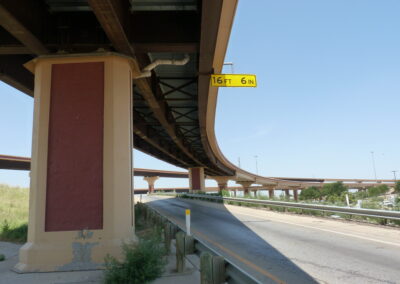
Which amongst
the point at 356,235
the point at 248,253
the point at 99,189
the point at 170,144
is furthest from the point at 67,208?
the point at 170,144

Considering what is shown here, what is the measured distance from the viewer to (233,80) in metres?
9.82

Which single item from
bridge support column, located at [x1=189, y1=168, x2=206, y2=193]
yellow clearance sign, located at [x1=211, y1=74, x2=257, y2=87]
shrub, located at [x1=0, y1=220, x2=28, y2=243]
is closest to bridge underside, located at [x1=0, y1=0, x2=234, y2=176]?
yellow clearance sign, located at [x1=211, y1=74, x2=257, y2=87]

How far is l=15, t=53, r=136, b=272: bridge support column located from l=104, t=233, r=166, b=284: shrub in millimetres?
1678

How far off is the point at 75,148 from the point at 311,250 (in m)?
6.33

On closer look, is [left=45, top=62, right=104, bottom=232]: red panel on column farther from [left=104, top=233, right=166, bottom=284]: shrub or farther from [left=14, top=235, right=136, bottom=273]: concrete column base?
[left=104, top=233, right=166, bottom=284]: shrub

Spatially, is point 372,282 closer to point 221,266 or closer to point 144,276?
point 221,266

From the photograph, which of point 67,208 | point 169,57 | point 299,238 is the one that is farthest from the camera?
point 169,57

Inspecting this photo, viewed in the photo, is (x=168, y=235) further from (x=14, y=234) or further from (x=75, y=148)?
(x=14, y=234)

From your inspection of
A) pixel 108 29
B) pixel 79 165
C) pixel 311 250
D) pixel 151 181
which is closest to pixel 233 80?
pixel 108 29

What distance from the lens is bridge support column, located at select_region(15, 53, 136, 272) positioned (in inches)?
283

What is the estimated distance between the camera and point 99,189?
7.55m

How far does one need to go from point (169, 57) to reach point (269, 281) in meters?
8.11

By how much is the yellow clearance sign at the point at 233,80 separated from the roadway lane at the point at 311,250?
4.71m

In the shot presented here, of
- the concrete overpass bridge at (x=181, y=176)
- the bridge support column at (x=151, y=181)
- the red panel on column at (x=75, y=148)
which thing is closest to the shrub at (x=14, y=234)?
the red panel on column at (x=75, y=148)
